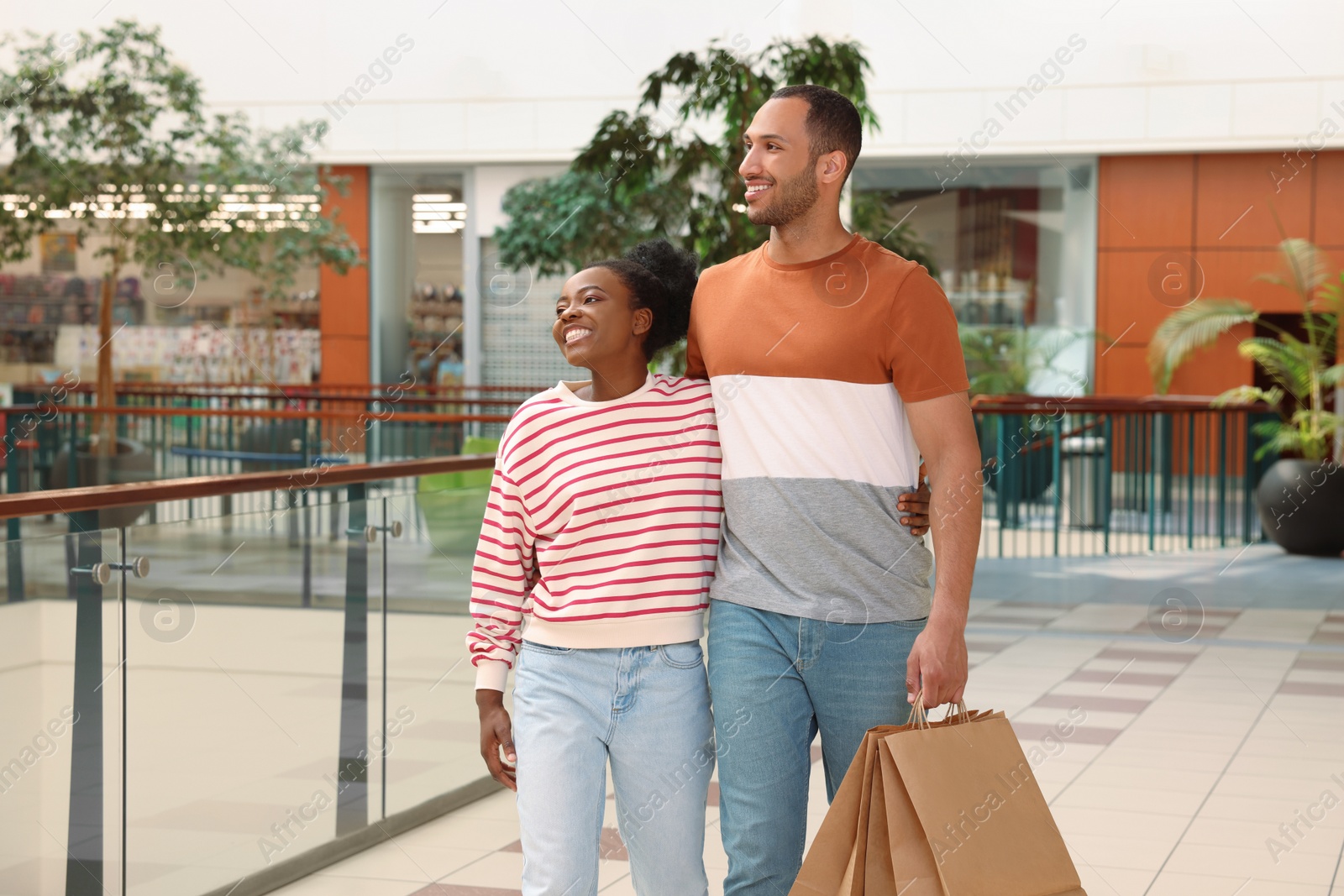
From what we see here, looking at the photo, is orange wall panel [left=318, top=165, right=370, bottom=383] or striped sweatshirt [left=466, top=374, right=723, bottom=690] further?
orange wall panel [left=318, top=165, right=370, bottom=383]

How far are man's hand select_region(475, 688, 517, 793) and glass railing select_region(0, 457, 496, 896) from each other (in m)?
1.00

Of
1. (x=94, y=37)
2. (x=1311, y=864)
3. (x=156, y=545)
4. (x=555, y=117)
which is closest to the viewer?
(x=156, y=545)

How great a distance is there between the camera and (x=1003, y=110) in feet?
46.1

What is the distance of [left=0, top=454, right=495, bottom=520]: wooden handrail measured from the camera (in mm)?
2488

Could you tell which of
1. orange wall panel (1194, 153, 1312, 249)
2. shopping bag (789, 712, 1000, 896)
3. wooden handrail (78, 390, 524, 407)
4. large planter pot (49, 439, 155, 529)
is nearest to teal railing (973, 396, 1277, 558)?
wooden handrail (78, 390, 524, 407)

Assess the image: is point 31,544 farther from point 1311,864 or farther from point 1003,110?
point 1003,110

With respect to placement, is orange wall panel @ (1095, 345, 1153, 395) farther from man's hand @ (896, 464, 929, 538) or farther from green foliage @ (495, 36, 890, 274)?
man's hand @ (896, 464, 929, 538)

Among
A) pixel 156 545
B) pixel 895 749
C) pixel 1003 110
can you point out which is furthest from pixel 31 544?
pixel 1003 110

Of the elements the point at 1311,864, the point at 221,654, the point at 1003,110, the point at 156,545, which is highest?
the point at 1003,110

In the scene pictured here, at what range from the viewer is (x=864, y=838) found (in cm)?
174

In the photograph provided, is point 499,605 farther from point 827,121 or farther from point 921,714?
point 827,121

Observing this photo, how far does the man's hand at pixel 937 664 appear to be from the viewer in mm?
1859

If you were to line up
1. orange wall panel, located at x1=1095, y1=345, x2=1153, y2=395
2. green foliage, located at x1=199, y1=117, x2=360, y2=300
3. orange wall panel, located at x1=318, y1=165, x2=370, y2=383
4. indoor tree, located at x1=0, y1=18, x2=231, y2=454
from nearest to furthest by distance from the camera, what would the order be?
1. indoor tree, located at x1=0, y1=18, x2=231, y2=454
2. green foliage, located at x1=199, y1=117, x2=360, y2=300
3. orange wall panel, located at x1=1095, y1=345, x2=1153, y2=395
4. orange wall panel, located at x1=318, y1=165, x2=370, y2=383

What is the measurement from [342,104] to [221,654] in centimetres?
1287
